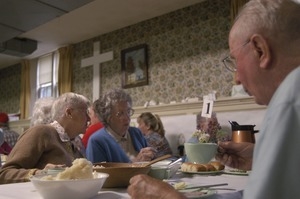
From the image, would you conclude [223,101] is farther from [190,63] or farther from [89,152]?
[89,152]

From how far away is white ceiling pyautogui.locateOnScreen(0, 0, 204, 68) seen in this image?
15.3 feet

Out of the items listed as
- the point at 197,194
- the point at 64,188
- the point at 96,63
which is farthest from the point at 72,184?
the point at 96,63

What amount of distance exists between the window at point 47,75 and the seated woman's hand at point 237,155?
5.83m

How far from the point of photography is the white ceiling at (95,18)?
467 cm

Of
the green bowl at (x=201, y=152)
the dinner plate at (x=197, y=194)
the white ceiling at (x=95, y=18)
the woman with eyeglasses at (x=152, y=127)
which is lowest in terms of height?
the dinner plate at (x=197, y=194)

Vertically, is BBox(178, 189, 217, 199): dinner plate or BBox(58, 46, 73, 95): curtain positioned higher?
BBox(58, 46, 73, 95): curtain

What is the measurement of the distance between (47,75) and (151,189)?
22.2ft

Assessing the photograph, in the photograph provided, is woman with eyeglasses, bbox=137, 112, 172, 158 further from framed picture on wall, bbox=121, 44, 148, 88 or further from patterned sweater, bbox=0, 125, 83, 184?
patterned sweater, bbox=0, 125, 83, 184

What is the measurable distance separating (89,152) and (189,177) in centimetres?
83

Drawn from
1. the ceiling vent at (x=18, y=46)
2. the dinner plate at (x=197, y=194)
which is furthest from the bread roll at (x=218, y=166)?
the ceiling vent at (x=18, y=46)

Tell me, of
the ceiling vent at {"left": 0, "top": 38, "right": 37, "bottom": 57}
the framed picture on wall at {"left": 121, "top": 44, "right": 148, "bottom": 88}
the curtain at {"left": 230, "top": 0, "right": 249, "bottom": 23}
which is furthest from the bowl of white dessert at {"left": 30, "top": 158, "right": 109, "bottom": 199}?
the ceiling vent at {"left": 0, "top": 38, "right": 37, "bottom": 57}

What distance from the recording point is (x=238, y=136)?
237cm

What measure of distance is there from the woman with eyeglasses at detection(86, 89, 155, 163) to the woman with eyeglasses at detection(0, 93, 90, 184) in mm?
144

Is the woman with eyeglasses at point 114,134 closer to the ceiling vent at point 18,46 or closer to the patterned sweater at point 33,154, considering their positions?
the patterned sweater at point 33,154
